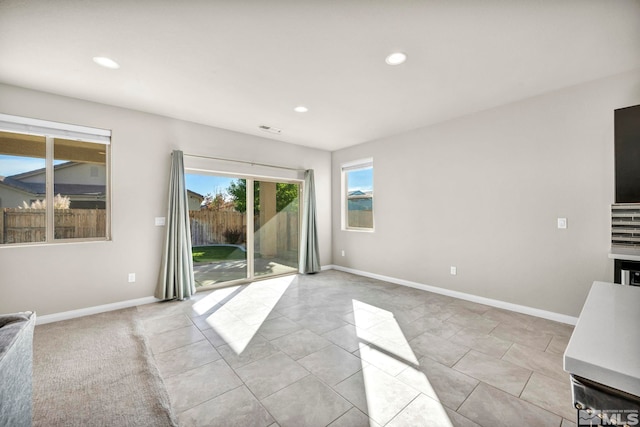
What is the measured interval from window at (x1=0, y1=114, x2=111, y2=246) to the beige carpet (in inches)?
44.6

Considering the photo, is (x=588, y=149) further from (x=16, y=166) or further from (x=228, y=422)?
(x=16, y=166)

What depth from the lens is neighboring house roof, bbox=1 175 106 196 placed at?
9.82 feet

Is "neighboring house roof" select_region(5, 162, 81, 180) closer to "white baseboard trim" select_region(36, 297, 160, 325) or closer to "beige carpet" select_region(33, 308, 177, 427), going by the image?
"white baseboard trim" select_region(36, 297, 160, 325)

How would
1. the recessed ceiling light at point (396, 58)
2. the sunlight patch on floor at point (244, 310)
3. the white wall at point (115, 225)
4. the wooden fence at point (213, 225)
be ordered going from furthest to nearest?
the wooden fence at point (213, 225), the white wall at point (115, 225), the sunlight patch on floor at point (244, 310), the recessed ceiling light at point (396, 58)

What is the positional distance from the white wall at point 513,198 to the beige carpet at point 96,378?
3.82 metres

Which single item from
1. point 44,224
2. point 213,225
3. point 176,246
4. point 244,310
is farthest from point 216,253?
point 44,224

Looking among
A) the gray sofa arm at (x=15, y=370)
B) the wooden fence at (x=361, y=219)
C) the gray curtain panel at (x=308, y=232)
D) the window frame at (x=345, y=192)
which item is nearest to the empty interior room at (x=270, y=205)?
the gray sofa arm at (x=15, y=370)

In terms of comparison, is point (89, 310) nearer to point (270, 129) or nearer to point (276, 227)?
point (276, 227)

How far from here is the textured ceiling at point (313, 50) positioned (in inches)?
73.8

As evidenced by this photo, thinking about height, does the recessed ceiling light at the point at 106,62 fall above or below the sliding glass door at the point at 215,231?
above

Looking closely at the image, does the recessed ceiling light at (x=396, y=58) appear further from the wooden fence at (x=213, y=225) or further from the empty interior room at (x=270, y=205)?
the wooden fence at (x=213, y=225)

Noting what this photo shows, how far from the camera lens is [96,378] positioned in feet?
6.75

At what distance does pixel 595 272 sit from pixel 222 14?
431 centimetres

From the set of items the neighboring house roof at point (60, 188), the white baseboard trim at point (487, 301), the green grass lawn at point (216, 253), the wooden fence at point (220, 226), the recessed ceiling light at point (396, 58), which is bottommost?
the white baseboard trim at point (487, 301)
